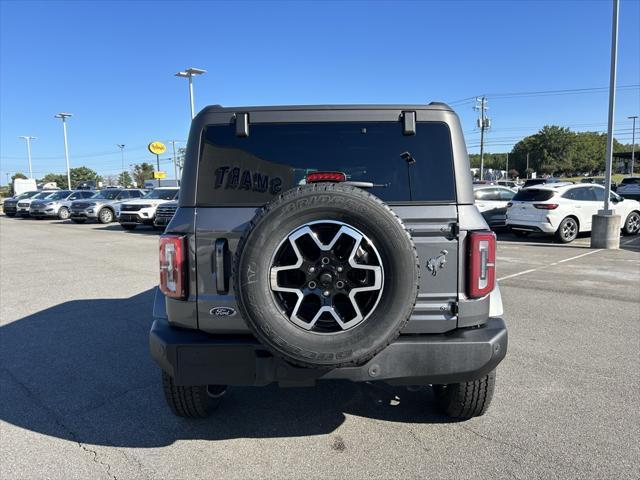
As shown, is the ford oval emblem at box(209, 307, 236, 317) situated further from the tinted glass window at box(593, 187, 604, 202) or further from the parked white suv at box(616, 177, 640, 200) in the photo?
the parked white suv at box(616, 177, 640, 200)

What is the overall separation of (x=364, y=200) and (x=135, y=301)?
17.9 feet

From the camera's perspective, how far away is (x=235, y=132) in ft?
9.56

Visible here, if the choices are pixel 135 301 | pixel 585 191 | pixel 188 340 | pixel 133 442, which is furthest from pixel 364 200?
pixel 585 191

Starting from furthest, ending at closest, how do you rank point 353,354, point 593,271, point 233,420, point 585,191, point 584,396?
1. point 585,191
2. point 593,271
3. point 584,396
4. point 233,420
5. point 353,354

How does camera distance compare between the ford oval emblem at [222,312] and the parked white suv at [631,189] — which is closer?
the ford oval emblem at [222,312]

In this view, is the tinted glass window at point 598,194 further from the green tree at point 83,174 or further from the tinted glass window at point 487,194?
the green tree at point 83,174

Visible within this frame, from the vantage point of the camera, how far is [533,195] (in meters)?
13.4

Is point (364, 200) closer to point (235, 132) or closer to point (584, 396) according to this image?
point (235, 132)

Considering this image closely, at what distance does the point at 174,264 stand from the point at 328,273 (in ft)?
3.10

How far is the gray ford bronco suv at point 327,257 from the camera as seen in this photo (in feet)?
8.08

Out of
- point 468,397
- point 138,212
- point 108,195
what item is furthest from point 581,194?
point 108,195

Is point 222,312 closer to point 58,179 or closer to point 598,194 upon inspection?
point 598,194

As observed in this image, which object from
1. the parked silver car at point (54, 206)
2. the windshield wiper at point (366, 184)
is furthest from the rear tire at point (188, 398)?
the parked silver car at point (54, 206)

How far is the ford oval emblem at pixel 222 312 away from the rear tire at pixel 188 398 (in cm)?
62
